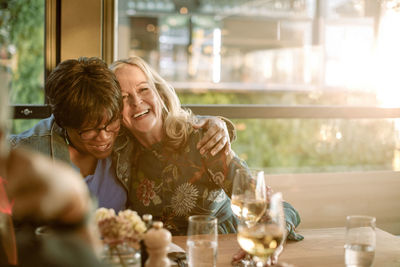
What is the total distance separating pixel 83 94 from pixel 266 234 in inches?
35.1

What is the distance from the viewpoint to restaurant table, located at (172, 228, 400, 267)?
4.26 ft

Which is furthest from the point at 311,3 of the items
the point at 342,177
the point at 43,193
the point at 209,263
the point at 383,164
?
the point at 43,193

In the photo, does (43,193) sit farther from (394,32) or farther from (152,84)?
(394,32)

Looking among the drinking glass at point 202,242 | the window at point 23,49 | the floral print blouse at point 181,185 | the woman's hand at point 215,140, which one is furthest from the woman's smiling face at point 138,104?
the window at point 23,49

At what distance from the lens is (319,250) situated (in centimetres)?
142

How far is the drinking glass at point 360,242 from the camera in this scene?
43.8 inches

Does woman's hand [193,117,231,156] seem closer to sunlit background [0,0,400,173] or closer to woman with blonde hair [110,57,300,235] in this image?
woman with blonde hair [110,57,300,235]

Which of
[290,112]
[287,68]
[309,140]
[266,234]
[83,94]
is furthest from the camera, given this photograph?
[287,68]

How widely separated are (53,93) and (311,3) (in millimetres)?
3042

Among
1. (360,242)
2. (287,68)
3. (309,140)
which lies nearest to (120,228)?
(360,242)

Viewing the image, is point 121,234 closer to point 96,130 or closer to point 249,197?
point 249,197

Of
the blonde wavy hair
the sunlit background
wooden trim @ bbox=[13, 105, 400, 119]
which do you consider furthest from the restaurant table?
the sunlit background

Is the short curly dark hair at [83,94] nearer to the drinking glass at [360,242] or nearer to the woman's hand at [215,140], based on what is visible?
the woman's hand at [215,140]

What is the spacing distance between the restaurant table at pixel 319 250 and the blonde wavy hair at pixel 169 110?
49 cm
